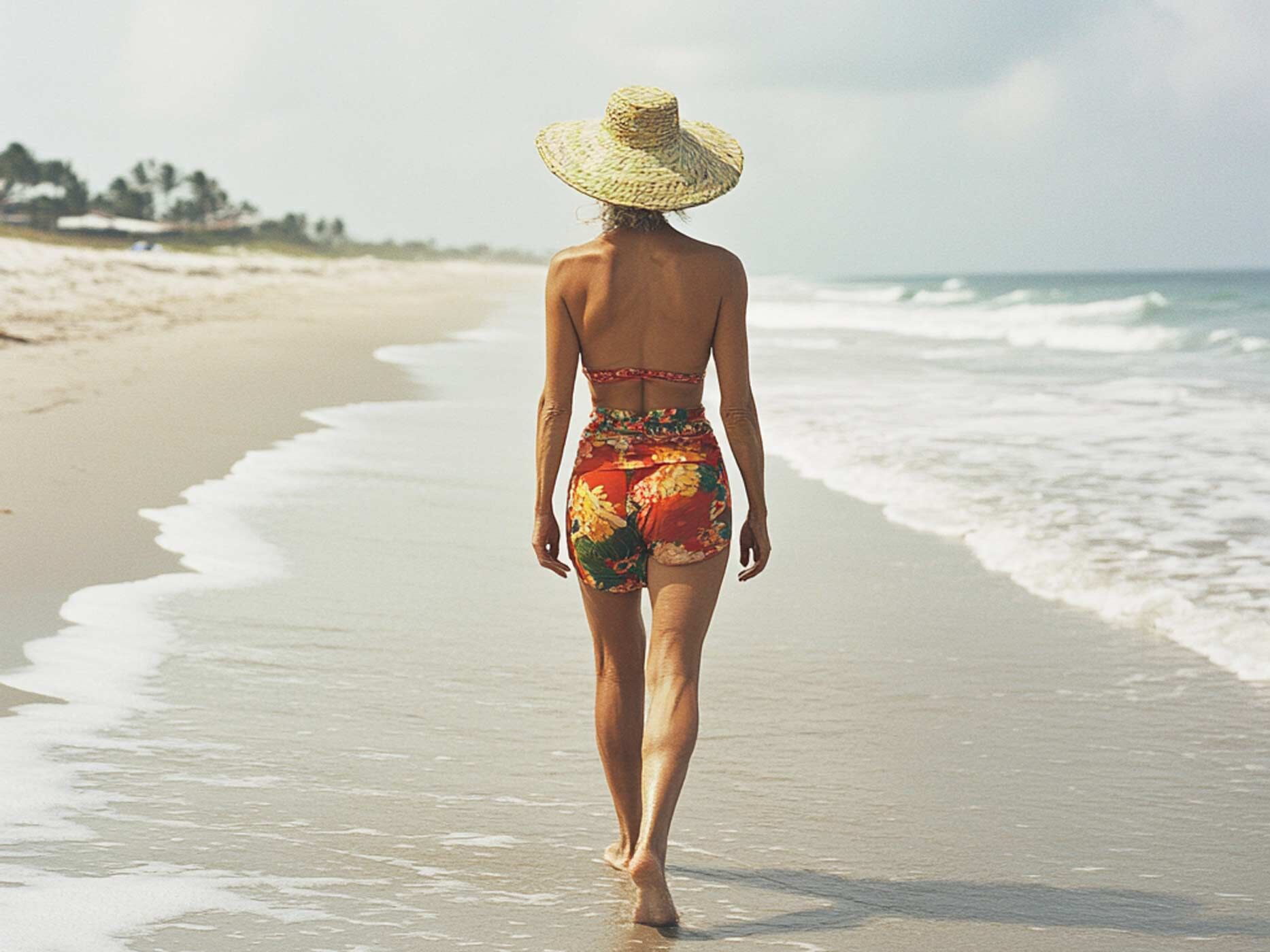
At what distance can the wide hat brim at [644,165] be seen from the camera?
10.4 ft

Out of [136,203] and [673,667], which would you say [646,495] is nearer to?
[673,667]

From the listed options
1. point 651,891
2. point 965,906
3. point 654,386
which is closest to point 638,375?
point 654,386

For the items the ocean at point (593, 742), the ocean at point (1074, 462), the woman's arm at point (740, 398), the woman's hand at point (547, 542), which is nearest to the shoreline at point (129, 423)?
the ocean at point (593, 742)

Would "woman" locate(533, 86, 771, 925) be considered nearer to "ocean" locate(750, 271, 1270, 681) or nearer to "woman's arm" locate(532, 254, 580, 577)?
"woman's arm" locate(532, 254, 580, 577)

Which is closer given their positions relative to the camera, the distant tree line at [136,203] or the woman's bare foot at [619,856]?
the woman's bare foot at [619,856]

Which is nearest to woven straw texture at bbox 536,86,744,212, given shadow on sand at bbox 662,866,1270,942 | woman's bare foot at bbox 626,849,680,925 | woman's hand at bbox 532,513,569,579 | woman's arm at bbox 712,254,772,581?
woman's arm at bbox 712,254,772,581

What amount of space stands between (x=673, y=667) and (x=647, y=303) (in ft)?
2.65

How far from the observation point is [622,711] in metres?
3.42

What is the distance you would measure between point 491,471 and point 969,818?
18.6ft

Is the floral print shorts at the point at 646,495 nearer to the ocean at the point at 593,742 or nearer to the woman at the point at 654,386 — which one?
the woman at the point at 654,386

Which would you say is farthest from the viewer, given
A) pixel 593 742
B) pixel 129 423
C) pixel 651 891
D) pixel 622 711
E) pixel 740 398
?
pixel 129 423

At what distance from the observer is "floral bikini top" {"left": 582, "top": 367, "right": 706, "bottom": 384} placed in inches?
126

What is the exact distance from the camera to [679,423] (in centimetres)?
323

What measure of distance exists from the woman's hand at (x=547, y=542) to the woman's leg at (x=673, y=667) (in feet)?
0.91
